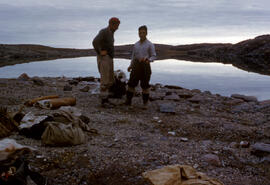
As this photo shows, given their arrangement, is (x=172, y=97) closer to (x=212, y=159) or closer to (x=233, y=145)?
(x=233, y=145)

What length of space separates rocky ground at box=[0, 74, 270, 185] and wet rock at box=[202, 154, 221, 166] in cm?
1

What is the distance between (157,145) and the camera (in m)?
4.80

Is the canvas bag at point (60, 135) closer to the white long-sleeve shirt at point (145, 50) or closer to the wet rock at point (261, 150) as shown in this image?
the wet rock at point (261, 150)

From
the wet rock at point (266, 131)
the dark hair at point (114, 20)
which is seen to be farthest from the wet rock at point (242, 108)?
the dark hair at point (114, 20)

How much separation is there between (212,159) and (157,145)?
98 centimetres

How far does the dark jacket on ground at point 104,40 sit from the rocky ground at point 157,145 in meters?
1.64

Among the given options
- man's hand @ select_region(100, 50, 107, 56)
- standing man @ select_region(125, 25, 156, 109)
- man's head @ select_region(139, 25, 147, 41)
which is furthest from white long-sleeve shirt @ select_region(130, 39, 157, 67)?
man's hand @ select_region(100, 50, 107, 56)

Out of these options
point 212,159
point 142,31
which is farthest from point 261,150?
point 142,31

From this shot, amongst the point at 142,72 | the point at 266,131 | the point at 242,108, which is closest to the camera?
the point at 266,131

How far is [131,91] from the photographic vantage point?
25.4ft

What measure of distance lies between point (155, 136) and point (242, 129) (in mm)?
2073

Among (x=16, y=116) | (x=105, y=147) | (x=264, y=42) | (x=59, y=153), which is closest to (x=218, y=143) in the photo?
(x=105, y=147)

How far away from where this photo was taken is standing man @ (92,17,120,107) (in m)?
7.18

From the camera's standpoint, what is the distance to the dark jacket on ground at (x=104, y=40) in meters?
7.17
